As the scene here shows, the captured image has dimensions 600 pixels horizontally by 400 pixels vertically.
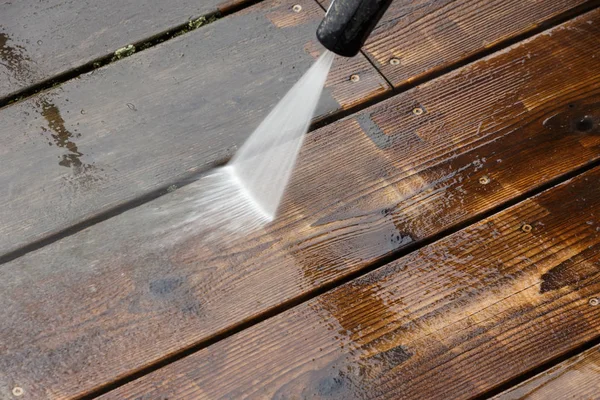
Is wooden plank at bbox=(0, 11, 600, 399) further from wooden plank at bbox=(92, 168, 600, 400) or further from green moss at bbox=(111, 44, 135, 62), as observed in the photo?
green moss at bbox=(111, 44, 135, 62)

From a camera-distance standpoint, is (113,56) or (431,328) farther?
(113,56)

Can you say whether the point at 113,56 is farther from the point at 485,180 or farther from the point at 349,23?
the point at 485,180

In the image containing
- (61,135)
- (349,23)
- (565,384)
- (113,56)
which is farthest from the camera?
(113,56)

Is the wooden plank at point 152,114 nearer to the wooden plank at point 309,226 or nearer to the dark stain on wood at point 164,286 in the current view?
the wooden plank at point 309,226

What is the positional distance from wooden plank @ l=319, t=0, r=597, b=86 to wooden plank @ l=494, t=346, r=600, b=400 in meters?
0.61

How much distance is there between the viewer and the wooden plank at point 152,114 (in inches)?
50.5

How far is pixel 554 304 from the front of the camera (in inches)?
46.4

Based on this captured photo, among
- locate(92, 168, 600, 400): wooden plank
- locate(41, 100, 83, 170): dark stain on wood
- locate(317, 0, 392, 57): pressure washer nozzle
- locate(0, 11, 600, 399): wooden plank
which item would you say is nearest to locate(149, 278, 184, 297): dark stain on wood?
locate(0, 11, 600, 399): wooden plank

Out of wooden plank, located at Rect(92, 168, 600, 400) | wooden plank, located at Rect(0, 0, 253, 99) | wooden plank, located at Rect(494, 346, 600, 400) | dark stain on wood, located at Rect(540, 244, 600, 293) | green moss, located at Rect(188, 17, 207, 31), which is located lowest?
wooden plank, located at Rect(494, 346, 600, 400)

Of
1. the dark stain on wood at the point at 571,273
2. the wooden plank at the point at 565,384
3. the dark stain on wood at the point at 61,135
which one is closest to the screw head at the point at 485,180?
the dark stain on wood at the point at 571,273

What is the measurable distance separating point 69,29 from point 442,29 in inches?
29.6

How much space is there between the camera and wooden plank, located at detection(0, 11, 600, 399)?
1144 millimetres

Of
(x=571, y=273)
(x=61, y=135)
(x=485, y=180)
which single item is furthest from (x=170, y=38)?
(x=571, y=273)

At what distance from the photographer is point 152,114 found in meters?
1.38
